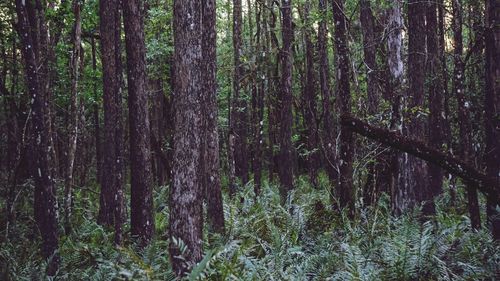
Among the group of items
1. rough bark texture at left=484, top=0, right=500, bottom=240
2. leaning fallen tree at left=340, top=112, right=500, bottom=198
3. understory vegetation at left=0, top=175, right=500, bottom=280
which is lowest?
understory vegetation at left=0, top=175, right=500, bottom=280

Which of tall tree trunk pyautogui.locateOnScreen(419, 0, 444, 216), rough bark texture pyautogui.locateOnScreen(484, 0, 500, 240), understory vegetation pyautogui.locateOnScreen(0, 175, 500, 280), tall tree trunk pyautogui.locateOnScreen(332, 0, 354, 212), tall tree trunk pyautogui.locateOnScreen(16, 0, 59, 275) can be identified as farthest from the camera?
tall tree trunk pyautogui.locateOnScreen(419, 0, 444, 216)

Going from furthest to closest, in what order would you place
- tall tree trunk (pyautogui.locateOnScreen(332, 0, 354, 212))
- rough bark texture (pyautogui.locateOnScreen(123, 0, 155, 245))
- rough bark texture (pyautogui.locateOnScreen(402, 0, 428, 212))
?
rough bark texture (pyautogui.locateOnScreen(402, 0, 428, 212)) < rough bark texture (pyautogui.locateOnScreen(123, 0, 155, 245)) < tall tree trunk (pyautogui.locateOnScreen(332, 0, 354, 212))

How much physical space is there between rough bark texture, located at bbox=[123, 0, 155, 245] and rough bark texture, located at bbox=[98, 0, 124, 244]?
62 cm

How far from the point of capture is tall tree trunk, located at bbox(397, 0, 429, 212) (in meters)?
10.8

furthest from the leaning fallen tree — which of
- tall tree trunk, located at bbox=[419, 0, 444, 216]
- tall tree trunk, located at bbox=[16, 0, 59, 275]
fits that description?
tall tree trunk, located at bbox=[419, 0, 444, 216]

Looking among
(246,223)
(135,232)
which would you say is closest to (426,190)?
(246,223)

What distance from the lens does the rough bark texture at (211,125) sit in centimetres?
1094

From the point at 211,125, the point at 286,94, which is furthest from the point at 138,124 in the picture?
the point at 286,94

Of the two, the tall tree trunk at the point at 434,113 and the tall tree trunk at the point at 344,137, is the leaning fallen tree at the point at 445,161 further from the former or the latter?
the tall tree trunk at the point at 434,113

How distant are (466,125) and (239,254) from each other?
7.13 m

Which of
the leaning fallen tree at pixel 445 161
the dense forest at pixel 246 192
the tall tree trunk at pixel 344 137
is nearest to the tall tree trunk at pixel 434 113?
the dense forest at pixel 246 192

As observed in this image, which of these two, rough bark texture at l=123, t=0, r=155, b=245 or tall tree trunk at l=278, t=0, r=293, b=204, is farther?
tall tree trunk at l=278, t=0, r=293, b=204

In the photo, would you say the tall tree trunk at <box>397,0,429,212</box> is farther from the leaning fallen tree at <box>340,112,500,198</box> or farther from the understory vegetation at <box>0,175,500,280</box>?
the leaning fallen tree at <box>340,112,500,198</box>

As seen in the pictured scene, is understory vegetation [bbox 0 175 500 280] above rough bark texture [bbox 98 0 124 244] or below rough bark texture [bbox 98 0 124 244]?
below
